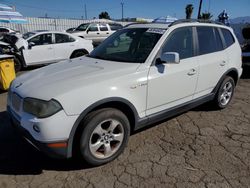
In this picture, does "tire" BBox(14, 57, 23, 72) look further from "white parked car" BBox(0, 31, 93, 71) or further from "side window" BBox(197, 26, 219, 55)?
"side window" BBox(197, 26, 219, 55)

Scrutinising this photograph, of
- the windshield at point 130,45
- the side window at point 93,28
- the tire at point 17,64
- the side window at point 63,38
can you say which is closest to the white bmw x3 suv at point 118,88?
the windshield at point 130,45

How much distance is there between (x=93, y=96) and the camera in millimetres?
2629

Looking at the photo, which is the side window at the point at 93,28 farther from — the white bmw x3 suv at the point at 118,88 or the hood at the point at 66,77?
the hood at the point at 66,77

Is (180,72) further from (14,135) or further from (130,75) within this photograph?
(14,135)

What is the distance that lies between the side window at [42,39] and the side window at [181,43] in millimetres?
6536

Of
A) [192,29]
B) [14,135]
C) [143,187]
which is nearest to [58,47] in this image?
[14,135]

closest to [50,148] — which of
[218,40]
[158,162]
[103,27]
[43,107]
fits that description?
[43,107]

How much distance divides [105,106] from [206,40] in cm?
238

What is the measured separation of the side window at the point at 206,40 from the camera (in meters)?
3.94

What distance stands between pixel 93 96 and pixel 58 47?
7.00 metres

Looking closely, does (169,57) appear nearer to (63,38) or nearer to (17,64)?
(17,64)

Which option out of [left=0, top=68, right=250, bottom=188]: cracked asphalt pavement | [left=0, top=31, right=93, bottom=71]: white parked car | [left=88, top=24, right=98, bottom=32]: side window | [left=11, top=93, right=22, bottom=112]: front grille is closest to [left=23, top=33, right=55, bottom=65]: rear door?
[left=0, top=31, right=93, bottom=71]: white parked car

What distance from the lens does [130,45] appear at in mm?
3758

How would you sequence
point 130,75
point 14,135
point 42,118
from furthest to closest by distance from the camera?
1. point 14,135
2. point 130,75
3. point 42,118
